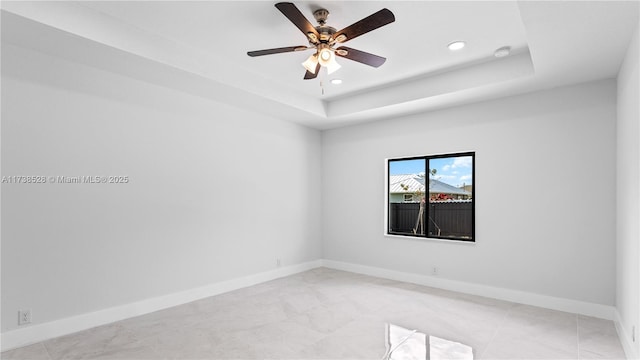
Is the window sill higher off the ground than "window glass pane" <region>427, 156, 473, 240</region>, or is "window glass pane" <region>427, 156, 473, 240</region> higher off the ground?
"window glass pane" <region>427, 156, 473, 240</region>

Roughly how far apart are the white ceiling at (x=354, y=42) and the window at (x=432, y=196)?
3.10 feet

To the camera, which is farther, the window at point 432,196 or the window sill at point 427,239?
the window at point 432,196

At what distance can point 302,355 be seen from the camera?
2773 mm

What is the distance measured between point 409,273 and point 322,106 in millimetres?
2974

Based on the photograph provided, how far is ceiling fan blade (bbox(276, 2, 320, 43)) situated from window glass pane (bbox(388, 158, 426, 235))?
3.08m

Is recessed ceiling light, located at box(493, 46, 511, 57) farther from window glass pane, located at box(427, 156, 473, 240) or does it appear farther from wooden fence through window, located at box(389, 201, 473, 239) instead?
wooden fence through window, located at box(389, 201, 473, 239)

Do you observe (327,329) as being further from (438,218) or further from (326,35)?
(326,35)

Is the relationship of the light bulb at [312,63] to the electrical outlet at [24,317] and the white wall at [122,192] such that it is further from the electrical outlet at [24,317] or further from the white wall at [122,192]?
the electrical outlet at [24,317]

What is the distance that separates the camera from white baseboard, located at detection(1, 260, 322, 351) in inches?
116

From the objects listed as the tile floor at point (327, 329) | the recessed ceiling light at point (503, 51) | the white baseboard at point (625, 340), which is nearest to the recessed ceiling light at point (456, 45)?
the recessed ceiling light at point (503, 51)

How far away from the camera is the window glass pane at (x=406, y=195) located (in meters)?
5.29

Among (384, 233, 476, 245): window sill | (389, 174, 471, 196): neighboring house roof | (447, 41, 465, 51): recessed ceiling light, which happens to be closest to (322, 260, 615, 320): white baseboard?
(384, 233, 476, 245): window sill

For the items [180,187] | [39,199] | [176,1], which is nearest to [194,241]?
[180,187]

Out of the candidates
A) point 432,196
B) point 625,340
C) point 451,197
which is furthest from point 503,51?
point 625,340
